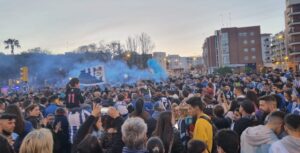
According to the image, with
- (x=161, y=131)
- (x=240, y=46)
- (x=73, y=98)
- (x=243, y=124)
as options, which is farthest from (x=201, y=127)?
(x=240, y=46)

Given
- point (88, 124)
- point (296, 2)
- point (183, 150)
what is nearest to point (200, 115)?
point (183, 150)

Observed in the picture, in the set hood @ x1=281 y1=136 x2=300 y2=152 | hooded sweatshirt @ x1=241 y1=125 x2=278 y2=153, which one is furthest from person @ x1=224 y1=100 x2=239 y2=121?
hood @ x1=281 y1=136 x2=300 y2=152

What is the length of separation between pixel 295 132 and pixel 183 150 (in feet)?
6.70

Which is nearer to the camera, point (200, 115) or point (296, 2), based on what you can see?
point (200, 115)

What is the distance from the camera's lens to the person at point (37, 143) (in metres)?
3.95

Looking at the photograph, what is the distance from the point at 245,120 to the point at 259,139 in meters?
1.14

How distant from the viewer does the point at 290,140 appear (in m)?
4.34

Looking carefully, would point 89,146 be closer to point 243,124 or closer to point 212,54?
point 243,124

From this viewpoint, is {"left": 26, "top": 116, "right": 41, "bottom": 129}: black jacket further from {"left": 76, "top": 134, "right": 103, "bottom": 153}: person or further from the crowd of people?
{"left": 76, "top": 134, "right": 103, "bottom": 153}: person

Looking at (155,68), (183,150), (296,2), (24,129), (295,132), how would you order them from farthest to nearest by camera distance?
(296,2) → (155,68) → (24,129) → (183,150) → (295,132)

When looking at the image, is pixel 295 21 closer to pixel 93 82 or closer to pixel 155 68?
pixel 155 68

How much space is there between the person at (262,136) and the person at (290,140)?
387mm

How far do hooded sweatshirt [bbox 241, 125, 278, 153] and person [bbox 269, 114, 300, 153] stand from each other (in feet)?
1.26

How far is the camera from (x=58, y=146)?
24.0 ft
